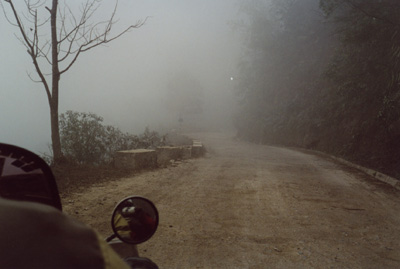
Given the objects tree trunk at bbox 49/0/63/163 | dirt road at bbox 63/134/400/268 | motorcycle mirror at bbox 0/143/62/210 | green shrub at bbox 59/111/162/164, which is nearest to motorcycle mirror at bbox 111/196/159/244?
motorcycle mirror at bbox 0/143/62/210

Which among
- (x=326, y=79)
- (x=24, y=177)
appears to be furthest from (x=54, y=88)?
(x=326, y=79)

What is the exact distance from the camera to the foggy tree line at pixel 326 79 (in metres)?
12.0

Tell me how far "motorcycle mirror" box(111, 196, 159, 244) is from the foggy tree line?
11110mm

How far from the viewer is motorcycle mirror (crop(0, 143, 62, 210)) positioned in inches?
57.9

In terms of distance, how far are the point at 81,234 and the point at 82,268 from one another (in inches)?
3.5

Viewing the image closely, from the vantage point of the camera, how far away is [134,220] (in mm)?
1621

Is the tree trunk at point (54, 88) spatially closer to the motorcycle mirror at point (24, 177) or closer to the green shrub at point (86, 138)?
the green shrub at point (86, 138)

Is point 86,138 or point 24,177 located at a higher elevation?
point 24,177

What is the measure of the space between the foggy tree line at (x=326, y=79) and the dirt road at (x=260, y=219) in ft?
16.8

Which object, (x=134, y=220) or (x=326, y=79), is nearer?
(x=134, y=220)

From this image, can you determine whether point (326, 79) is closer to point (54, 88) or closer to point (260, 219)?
point (54, 88)

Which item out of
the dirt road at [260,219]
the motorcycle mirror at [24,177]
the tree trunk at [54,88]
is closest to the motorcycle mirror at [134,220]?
the motorcycle mirror at [24,177]

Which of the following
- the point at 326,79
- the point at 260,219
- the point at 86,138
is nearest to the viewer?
the point at 260,219

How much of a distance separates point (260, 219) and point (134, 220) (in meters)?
3.95
